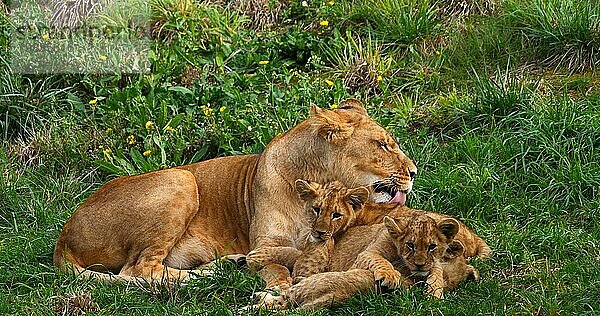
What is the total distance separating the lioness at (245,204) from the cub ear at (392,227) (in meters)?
0.91

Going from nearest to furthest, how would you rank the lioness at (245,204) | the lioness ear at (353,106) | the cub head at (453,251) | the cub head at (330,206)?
the cub head at (453,251), the cub head at (330,206), the lioness at (245,204), the lioness ear at (353,106)

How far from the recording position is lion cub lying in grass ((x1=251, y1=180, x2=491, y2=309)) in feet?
19.4

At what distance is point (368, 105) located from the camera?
935 cm

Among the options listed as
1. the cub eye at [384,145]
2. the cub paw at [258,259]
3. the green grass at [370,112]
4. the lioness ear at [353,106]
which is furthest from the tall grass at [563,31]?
the cub paw at [258,259]

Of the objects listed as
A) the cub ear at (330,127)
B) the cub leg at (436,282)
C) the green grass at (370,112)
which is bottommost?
the green grass at (370,112)

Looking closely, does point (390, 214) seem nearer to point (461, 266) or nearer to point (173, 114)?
point (461, 266)

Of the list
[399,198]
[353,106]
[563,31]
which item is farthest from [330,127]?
[563,31]

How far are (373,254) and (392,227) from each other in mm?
207

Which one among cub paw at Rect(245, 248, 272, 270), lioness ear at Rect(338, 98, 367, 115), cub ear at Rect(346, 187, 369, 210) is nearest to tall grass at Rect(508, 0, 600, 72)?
lioness ear at Rect(338, 98, 367, 115)

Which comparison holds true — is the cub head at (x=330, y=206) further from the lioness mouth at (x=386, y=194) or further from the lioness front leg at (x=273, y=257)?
the lioness mouth at (x=386, y=194)

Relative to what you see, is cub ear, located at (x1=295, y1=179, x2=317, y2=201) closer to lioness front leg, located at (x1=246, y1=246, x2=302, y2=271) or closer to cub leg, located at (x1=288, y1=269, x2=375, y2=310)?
lioness front leg, located at (x1=246, y1=246, x2=302, y2=271)

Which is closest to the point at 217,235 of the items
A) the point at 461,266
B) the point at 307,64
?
the point at 461,266

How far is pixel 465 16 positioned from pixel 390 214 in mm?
4184

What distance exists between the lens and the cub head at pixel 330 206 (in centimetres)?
639
